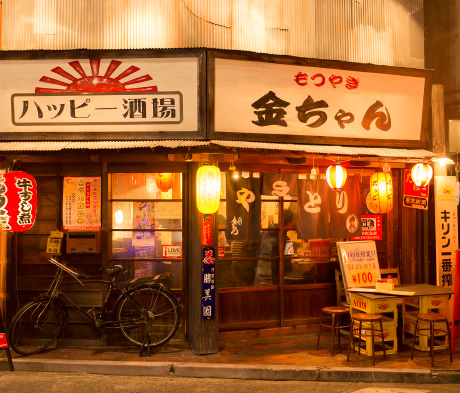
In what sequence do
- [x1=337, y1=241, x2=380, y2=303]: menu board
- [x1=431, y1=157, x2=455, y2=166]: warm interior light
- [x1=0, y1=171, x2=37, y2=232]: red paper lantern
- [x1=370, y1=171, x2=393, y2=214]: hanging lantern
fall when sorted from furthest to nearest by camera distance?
[x1=431, y1=157, x2=455, y2=166]: warm interior light
[x1=337, y1=241, x2=380, y2=303]: menu board
[x1=370, y1=171, x2=393, y2=214]: hanging lantern
[x1=0, y1=171, x2=37, y2=232]: red paper lantern

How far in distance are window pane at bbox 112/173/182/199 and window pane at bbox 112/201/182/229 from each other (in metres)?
0.16

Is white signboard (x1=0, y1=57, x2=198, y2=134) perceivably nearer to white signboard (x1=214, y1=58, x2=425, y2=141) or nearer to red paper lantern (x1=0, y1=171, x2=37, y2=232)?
white signboard (x1=214, y1=58, x2=425, y2=141)

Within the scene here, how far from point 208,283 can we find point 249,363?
1766 millimetres

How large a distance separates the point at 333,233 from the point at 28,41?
26.4 feet

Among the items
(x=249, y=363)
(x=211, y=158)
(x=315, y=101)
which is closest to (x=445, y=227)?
(x=315, y=101)

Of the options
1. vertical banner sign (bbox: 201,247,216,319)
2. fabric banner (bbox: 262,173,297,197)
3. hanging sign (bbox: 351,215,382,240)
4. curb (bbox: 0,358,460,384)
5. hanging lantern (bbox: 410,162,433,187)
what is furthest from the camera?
hanging sign (bbox: 351,215,382,240)

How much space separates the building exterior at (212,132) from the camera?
10.3 metres

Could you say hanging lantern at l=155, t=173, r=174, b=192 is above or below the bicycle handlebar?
above

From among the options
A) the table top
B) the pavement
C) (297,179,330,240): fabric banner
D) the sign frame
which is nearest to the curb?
the pavement

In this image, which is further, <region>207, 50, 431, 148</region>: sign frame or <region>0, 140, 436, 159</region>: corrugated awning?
<region>207, 50, 431, 148</region>: sign frame

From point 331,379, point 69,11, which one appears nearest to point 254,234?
point 331,379

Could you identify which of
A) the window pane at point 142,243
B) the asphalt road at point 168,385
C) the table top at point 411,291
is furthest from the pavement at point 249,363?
the window pane at point 142,243

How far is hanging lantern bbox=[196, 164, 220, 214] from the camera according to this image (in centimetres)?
979

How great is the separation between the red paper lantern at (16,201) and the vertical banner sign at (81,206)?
89cm
